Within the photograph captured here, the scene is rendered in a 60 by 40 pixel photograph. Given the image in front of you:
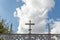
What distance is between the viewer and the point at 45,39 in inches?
453

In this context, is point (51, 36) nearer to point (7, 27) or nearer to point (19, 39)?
point (19, 39)

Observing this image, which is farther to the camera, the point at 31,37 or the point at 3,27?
the point at 3,27

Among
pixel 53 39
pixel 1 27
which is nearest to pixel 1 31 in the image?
pixel 1 27

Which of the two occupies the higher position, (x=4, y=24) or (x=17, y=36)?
(x=4, y=24)

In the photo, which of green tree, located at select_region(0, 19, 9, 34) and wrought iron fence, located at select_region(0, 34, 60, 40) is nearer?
wrought iron fence, located at select_region(0, 34, 60, 40)

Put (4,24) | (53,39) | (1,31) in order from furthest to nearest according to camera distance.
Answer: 1. (4,24)
2. (1,31)
3. (53,39)

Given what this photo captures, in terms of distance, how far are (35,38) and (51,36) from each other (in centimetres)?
102

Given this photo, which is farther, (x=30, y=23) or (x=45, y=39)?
(x=30, y=23)

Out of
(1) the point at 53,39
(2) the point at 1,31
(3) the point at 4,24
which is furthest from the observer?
(3) the point at 4,24

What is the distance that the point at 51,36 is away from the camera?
11469mm

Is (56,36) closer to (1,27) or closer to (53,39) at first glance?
(53,39)

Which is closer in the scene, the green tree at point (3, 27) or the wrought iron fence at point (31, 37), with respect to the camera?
the wrought iron fence at point (31, 37)

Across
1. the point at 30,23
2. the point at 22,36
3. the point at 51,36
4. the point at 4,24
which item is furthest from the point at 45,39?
the point at 4,24

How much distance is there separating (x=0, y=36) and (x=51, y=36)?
3282 mm
